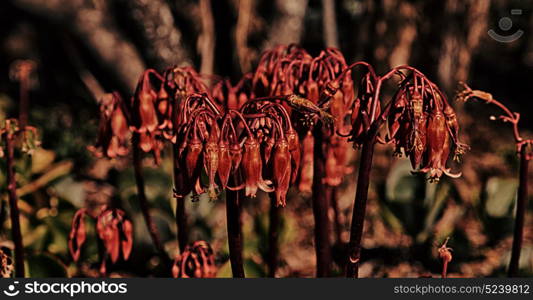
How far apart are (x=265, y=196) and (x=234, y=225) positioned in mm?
1724

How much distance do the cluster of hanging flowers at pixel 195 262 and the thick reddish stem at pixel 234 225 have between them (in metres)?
0.22

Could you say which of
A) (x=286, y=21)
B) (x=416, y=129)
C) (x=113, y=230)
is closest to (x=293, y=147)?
(x=416, y=129)

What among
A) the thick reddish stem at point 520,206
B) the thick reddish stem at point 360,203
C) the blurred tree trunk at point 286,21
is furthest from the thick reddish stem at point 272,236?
the blurred tree trunk at point 286,21

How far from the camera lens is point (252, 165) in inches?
52.1

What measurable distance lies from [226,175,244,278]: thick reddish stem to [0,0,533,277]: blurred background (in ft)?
1.53

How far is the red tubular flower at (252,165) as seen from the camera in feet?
4.32

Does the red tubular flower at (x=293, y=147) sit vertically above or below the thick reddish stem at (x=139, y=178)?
above

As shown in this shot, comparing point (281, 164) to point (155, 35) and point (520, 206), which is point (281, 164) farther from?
point (155, 35)

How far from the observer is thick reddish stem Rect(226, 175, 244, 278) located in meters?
1.45

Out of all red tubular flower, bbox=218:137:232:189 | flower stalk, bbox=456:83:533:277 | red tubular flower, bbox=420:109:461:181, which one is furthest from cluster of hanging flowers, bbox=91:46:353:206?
flower stalk, bbox=456:83:533:277

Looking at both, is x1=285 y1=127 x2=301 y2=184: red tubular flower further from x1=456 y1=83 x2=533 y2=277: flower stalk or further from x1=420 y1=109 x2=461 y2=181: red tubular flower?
x1=456 y1=83 x2=533 y2=277: flower stalk

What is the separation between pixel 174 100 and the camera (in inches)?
66.8

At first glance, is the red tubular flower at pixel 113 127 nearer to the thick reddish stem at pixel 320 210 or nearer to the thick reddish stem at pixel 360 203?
the thick reddish stem at pixel 320 210

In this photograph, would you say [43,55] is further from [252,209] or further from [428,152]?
[428,152]
